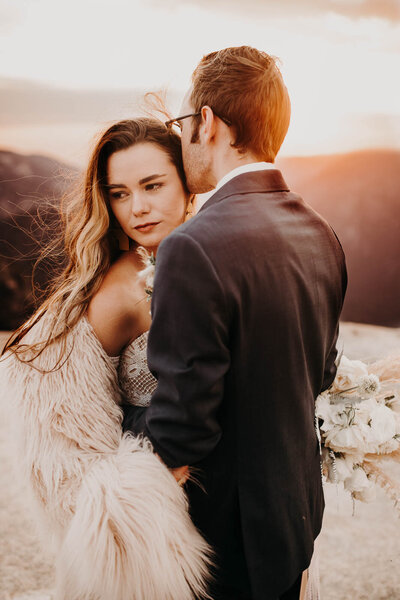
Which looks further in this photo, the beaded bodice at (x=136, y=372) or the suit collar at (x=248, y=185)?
the beaded bodice at (x=136, y=372)

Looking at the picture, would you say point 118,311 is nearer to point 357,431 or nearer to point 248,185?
point 248,185

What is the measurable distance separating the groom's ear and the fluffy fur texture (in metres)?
0.61

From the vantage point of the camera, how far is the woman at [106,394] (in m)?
1.05

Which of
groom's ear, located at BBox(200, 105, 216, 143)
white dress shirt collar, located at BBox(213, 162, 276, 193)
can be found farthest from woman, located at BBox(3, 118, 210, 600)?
white dress shirt collar, located at BBox(213, 162, 276, 193)

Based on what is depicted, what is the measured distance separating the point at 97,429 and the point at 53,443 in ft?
0.40

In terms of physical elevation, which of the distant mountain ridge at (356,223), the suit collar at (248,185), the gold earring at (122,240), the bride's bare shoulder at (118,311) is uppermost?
the suit collar at (248,185)

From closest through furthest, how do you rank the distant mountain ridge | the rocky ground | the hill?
the rocky ground → the distant mountain ridge → the hill

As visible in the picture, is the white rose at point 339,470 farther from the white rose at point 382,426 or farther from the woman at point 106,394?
the woman at point 106,394

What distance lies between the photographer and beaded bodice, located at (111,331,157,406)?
1412mm

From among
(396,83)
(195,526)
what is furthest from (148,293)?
(396,83)

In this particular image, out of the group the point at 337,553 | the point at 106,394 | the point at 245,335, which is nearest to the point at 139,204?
the point at 106,394

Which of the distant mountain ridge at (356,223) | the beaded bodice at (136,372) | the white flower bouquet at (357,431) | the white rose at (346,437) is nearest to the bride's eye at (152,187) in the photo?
the beaded bodice at (136,372)

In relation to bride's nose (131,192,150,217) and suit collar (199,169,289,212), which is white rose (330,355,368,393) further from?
bride's nose (131,192,150,217)

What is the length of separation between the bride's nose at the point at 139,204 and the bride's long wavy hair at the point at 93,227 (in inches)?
4.3
